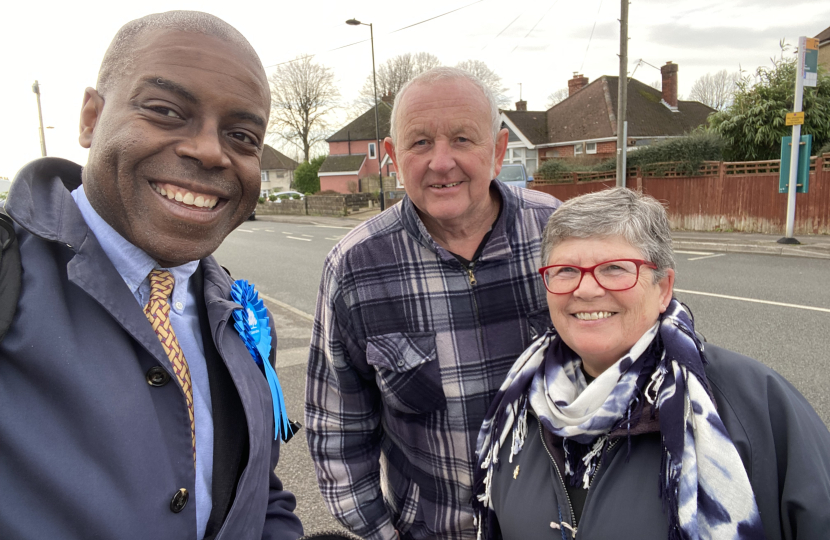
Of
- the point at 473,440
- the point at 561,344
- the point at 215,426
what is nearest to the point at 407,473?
the point at 473,440

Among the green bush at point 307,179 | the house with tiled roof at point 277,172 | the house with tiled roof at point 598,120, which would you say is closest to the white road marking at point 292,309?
the house with tiled roof at point 598,120

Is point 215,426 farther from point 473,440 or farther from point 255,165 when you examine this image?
point 473,440

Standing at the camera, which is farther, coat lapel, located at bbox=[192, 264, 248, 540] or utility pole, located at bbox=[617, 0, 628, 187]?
utility pole, located at bbox=[617, 0, 628, 187]

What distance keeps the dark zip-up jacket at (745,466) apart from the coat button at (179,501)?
0.94 metres

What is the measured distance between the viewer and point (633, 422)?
1474mm

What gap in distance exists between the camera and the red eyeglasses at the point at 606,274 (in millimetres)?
1598

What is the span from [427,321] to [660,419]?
0.83m

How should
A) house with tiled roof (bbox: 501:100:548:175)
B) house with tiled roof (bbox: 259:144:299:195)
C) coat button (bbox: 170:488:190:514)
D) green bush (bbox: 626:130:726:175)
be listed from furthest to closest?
house with tiled roof (bbox: 259:144:299:195) < house with tiled roof (bbox: 501:100:548:175) < green bush (bbox: 626:130:726:175) < coat button (bbox: 170:488:190:514)

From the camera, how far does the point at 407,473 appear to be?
2037mm

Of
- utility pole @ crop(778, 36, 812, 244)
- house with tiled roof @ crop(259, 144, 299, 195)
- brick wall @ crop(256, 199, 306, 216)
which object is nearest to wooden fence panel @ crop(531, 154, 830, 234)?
utility pole @ crop(778, 36, 812, 244)

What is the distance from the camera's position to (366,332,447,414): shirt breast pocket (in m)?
1.88

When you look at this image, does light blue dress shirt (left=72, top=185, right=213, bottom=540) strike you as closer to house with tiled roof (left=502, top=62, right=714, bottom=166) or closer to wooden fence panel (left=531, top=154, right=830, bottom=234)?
wooden fence panel (left=531, top=154, right=830, bottom=234)

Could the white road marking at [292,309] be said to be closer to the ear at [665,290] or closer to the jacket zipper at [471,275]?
the jacket zipper at [471,275]

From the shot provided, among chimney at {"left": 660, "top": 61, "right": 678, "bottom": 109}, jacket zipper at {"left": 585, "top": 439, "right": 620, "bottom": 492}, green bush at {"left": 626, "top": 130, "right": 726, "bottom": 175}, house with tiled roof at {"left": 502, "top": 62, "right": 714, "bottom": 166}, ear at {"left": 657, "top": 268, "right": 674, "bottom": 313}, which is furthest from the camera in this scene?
chimney at {"left": 660, "top": 61, "right": 678, "bottom": 109}
